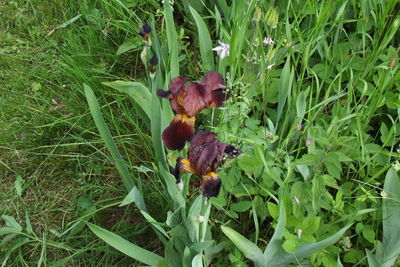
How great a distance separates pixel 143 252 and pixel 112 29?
1.25m

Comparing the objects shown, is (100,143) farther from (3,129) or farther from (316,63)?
(316,63)

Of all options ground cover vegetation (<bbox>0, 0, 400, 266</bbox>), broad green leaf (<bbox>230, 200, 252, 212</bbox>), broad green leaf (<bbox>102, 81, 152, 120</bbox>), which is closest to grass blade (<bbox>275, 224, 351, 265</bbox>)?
ground cover vegetation (<bbox>0, 0, 400, 266</bbox>)

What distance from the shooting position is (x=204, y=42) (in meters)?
1.62

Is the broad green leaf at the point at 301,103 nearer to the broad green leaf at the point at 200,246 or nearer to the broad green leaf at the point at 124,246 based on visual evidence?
the broad green leaf at the point at 200,246

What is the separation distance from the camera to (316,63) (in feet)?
6.17

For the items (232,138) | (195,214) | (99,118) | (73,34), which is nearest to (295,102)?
(232,138)

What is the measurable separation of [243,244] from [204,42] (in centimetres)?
80

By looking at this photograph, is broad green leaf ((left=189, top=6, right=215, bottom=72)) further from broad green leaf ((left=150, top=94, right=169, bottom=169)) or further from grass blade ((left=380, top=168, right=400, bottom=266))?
grass blade ((left=380, top=168, right=400, bottom=266))

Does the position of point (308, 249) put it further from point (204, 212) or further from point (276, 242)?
point (204, 212)

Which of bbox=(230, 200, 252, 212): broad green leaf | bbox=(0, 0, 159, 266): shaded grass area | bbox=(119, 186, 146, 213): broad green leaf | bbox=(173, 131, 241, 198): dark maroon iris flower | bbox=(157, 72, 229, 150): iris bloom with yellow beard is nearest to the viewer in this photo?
bbox=(173, 131, 241, 198): dark maroon iris flower

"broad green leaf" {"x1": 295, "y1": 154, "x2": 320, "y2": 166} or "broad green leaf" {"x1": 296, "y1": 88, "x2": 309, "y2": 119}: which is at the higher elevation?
"broad green leaf" {"x1": 296, "y1": 88, "x2": 309, "y2": 119}

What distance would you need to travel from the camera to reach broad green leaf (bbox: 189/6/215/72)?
1.59m

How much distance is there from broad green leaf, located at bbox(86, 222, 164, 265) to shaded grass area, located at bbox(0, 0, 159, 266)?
0.20 m

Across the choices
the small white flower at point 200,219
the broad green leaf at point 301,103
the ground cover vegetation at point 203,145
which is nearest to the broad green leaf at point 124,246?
the ground cover vegetation at point 203,145
